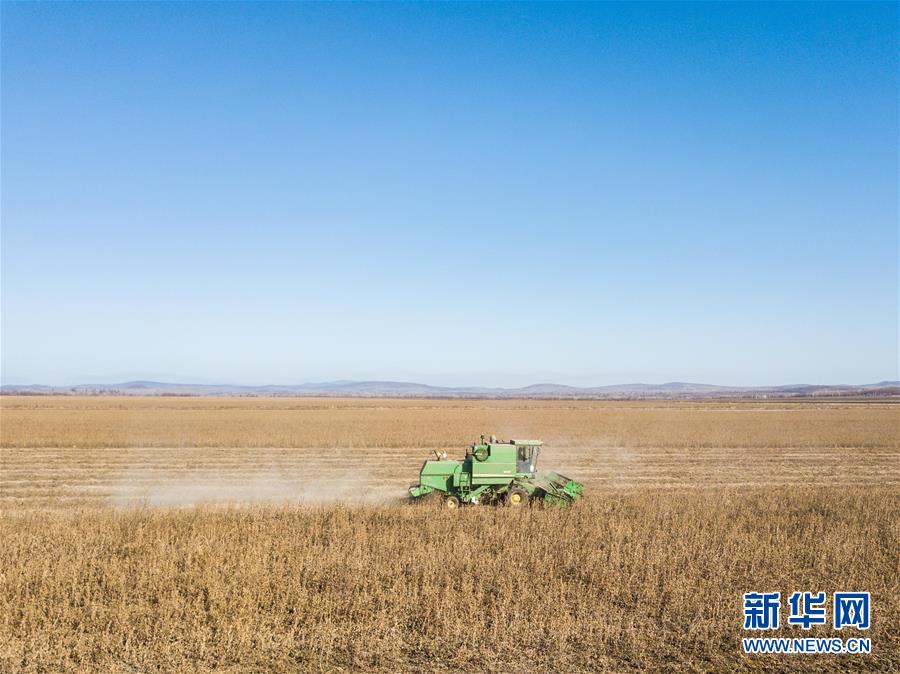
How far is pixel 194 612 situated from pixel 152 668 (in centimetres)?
139

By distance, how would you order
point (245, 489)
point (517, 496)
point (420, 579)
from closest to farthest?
point (420, 579), point (517, 496), point (245, 489)

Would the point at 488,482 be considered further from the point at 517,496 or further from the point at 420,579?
the point at 420,579

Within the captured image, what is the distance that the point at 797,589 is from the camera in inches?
418

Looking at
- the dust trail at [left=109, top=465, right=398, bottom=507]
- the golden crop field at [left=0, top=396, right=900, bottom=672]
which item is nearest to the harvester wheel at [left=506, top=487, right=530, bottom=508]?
the golden crop field at [left=0, top=396, right=900, bottom=672]

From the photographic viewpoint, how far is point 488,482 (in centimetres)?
1702

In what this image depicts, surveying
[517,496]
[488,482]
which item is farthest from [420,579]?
[517,496]

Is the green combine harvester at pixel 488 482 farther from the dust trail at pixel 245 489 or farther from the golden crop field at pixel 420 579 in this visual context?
the dust trail at pixel 245 489

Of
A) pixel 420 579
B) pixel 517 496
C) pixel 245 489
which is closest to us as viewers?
pixel 420 579

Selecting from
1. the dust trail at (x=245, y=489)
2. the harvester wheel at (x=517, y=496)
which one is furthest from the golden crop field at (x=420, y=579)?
the harvester wheel at (x=517, y=496)

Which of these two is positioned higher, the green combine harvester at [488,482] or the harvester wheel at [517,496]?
the green combine harvester at [488,482]

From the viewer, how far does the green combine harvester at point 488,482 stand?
16953mm

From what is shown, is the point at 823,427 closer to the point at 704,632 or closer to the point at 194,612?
the point at 704,632

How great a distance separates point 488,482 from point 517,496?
0.85 metres

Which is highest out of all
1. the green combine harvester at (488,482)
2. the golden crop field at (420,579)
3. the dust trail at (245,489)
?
the green combine harvester at (488,482)
